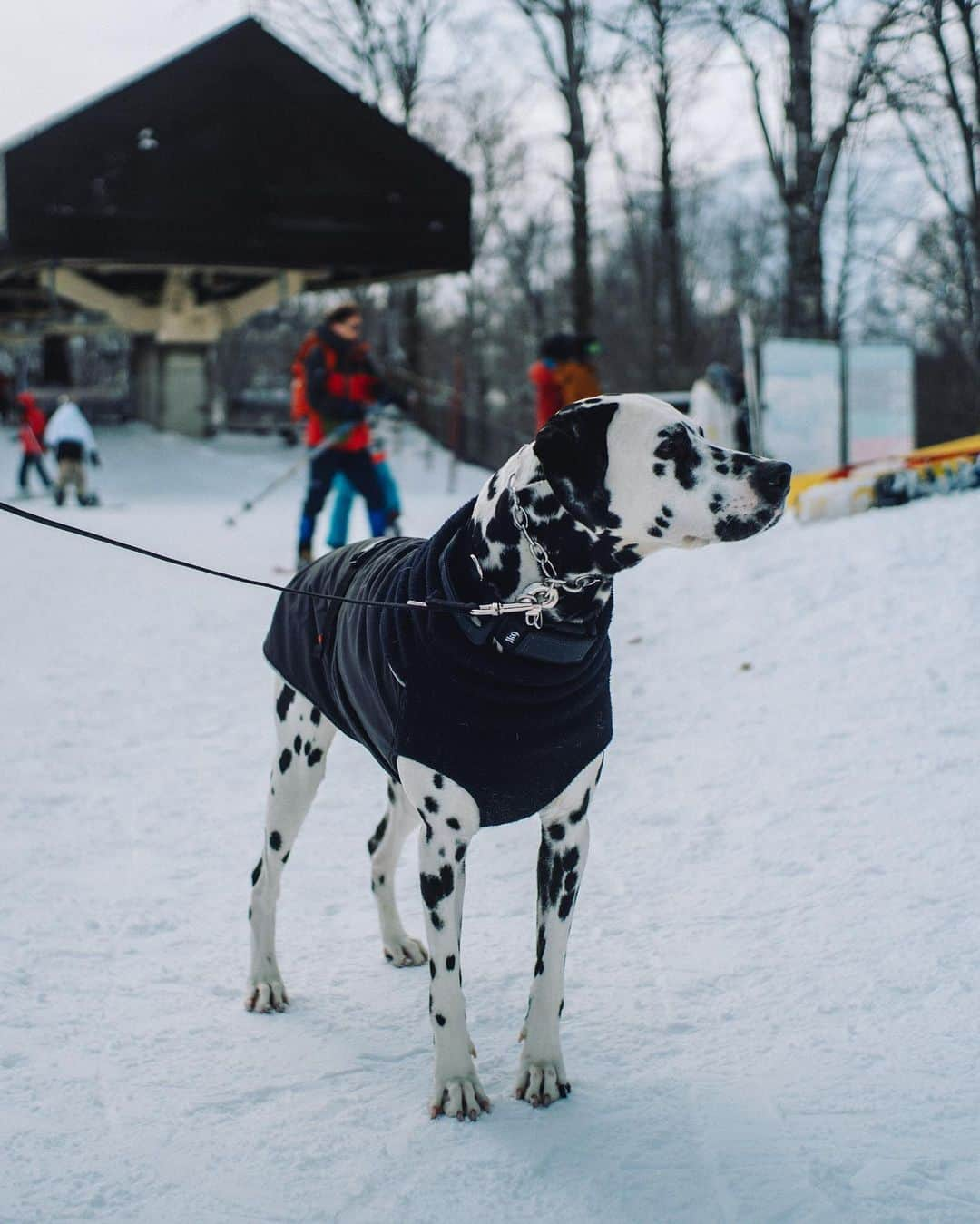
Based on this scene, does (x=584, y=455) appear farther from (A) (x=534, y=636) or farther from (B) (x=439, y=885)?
(B) (x=439, y=885)

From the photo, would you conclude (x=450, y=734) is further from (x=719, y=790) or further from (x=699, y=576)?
(x=699, y=576)

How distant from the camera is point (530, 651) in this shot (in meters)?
3.27

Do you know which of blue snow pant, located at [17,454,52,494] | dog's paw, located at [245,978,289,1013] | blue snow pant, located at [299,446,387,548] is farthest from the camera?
blue snow pant, located at [17,454,52,494]

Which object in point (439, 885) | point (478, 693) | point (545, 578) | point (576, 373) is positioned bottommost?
point (439, 885)

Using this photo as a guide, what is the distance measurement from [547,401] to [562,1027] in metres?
9.25

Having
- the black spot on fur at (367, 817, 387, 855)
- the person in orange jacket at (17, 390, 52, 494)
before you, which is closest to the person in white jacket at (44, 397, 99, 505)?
the person in orange jacket at (17, 390, 52, 494)

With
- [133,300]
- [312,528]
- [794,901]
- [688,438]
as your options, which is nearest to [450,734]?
[688,438]

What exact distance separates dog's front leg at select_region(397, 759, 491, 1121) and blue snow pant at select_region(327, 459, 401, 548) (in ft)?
24.8

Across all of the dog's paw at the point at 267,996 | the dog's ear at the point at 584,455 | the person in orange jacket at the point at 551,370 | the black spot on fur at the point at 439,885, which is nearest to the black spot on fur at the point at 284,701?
the dog's paw at the point at 267,996

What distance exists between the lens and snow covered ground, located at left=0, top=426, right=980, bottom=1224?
10.3 ft

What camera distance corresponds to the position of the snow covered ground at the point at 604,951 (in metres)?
3.14

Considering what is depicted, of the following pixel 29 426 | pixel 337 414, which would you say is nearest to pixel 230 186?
pixel 29 426

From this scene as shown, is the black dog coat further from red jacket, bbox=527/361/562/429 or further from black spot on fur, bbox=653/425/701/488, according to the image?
red jacket, bbox=527/361/562/429

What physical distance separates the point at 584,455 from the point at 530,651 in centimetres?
48
